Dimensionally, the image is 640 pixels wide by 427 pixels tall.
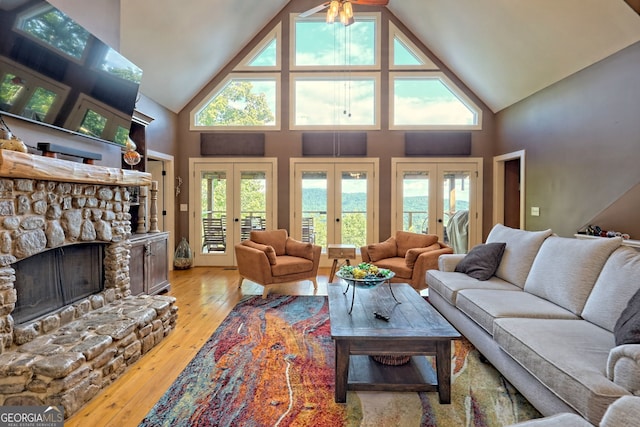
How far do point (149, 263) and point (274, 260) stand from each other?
5.02ft

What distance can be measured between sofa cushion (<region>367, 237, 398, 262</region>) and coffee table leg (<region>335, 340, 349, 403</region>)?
8.44 feet

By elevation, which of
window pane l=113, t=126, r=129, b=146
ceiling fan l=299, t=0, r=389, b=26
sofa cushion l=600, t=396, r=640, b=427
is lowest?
sofa cushion l=600, t=396, r=640, b=427

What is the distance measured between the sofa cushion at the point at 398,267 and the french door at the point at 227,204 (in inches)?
101

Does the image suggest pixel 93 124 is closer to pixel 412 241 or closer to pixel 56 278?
pixel 56 278

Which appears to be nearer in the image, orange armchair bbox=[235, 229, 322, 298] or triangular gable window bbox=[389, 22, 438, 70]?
orange armchair bbox=[235, 229, 322, 298]

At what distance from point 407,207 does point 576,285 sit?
12.8ft

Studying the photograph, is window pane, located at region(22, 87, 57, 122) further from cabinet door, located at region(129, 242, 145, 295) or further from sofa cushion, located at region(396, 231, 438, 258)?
sofa cushion, located at region(396, 231, 438, 258)

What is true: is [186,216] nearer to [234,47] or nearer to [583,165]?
[234,47]

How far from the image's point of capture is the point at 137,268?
3773 mm

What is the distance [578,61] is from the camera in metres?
3.94

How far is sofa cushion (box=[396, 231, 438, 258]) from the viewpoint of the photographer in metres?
4.55

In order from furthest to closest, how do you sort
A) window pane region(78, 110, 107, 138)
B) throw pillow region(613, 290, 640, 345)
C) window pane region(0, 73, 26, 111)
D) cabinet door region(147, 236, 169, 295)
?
cabinet door region(147, 236, 169, 295), window pane region(78, 110, 107, 138), window pane region(0, 73, 26, 111), throw pillow region(613, 290, 640, 345)

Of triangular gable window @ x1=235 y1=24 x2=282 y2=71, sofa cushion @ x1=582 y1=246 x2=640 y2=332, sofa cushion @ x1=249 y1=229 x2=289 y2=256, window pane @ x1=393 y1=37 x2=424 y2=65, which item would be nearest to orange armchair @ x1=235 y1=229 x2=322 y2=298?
sofa cushion @ x1=249 y1=229 x2=289 y2=256

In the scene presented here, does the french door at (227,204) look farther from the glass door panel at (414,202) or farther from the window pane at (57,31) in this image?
the window pane at (57,31)
